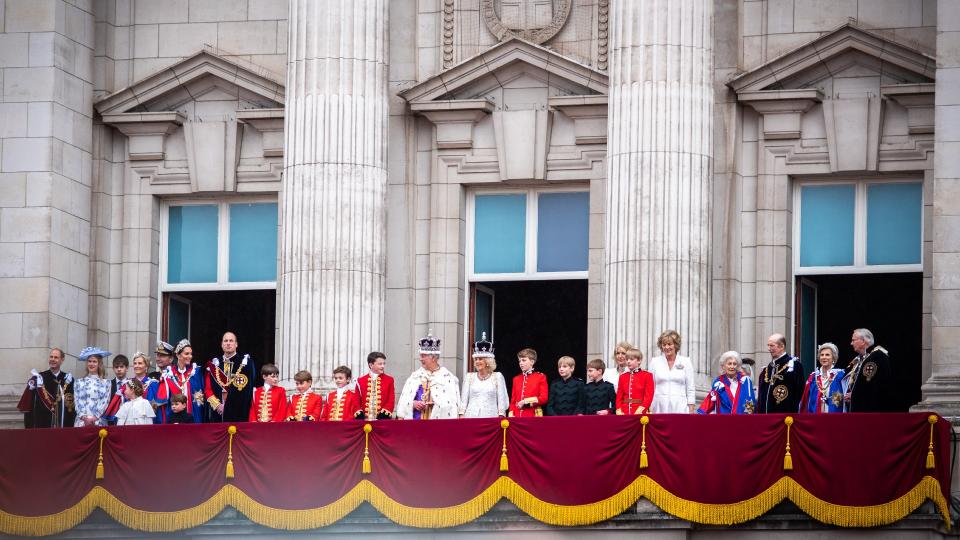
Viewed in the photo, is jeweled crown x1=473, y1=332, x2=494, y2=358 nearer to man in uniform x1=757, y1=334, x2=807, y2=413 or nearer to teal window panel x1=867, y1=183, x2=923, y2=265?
man in uniform x1=757, y1=334, x2=807, y2=413

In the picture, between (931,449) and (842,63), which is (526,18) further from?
(931,449)

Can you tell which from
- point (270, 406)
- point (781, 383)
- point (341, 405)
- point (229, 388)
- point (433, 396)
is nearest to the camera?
point (781, 383)

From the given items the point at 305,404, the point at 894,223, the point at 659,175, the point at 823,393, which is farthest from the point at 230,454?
the point at 894,223

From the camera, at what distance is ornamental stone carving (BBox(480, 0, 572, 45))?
43.1 m

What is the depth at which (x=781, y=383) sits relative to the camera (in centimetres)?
3528

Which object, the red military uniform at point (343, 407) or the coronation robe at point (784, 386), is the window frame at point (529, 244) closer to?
the red military uniform at point (343, 407)

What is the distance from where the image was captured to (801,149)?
41844 mm

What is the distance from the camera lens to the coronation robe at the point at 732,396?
1399 inches

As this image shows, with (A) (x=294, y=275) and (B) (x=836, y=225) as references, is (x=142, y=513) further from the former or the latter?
(B) (x=836, y=225)

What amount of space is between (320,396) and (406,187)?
6.32 metres

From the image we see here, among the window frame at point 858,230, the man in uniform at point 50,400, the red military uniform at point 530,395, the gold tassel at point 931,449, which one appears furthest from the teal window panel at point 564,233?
the gold tassel at point 931,449

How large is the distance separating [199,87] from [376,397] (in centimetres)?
996

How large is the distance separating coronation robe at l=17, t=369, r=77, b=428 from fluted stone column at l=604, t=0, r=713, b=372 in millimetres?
9213

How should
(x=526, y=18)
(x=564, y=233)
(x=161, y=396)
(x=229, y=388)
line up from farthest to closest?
(x=526, y=18), (x=564, y=233), (x=229, y=388), (x=161, y=396)
